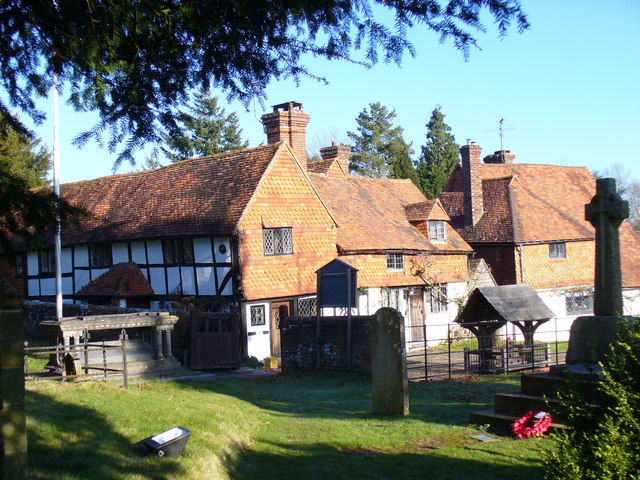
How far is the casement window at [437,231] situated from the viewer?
35.7 meters

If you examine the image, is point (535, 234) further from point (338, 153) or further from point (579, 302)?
point (338, 153)

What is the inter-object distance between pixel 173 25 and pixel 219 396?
11.2 meters

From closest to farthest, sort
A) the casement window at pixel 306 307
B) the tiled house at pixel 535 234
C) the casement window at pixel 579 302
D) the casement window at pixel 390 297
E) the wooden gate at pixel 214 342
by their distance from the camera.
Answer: the wooden gate at pixel 214 342 < the casement window at pixel 306 307 < the casement window at pixel 390 297 < the tiled house at pixel 535 234 < the casement window at pixel 579 302

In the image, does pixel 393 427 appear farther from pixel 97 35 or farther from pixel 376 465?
pixel 97 35

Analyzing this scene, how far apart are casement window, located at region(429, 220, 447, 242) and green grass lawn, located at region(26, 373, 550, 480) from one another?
19829 mm

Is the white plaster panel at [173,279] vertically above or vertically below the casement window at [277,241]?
below

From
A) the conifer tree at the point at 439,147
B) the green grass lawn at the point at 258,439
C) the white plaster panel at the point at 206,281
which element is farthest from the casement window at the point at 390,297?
the conifer tree at the point at 439,147

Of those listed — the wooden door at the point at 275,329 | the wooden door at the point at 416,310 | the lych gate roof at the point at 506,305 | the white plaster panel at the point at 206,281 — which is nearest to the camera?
the lych gate roof at the point at 506,305

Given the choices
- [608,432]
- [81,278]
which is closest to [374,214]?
[81,278]

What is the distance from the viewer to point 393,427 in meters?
12.3

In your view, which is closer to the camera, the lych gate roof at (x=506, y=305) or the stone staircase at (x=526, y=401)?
the stone staircase at (x=526, y=401)

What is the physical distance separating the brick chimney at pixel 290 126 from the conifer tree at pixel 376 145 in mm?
38088

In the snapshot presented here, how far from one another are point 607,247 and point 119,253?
2336 centimetres

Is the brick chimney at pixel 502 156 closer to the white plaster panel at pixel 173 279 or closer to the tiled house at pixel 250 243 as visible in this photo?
the tiled house at pixel 250 243
